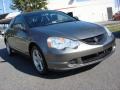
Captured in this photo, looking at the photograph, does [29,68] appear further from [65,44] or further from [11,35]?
[65,44]

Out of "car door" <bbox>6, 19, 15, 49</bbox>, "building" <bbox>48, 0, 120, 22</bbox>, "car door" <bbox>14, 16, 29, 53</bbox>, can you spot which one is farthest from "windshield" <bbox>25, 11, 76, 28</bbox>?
"building" <bbox>48, 0, 120, 22</bbox>

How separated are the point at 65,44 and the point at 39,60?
3.52 feet

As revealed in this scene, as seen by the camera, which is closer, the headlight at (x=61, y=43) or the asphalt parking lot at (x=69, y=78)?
the asphalt parking lot at (x=69, y=78)

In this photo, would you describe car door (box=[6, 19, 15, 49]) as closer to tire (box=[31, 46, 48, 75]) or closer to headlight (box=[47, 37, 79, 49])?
tire (box=[31, 46, 48, 75])

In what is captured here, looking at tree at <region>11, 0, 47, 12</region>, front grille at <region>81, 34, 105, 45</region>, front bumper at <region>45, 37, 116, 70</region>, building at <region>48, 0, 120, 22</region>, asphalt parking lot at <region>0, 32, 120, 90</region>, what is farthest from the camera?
building at <region>48, 0, 120, 22</region>

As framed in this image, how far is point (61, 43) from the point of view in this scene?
6133 millimetres

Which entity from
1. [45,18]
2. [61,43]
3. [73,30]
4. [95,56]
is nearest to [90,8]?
[45,18]

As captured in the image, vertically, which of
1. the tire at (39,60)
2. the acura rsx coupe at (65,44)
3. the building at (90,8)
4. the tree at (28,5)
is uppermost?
the acura rsx coupe at (65,44)

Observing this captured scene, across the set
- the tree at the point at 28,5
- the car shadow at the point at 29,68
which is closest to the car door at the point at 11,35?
the car shadow at the point at 29,68

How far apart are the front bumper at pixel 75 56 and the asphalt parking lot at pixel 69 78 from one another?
323 millimetres

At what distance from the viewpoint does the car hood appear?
20.4 ft

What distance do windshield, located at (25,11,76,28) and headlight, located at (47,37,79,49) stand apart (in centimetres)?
141

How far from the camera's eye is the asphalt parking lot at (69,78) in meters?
5.70

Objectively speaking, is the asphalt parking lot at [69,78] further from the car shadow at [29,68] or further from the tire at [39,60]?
the tire at [39,60]
